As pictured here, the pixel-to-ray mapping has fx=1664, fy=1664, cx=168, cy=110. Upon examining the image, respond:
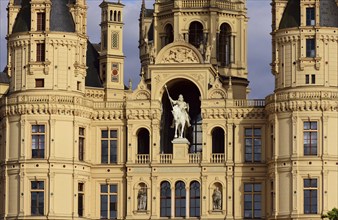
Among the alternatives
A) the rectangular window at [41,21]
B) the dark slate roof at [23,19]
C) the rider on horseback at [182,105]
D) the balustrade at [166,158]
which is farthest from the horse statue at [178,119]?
the dark slate roof at [23,19]

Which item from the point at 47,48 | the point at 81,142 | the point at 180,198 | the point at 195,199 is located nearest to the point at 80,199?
the point at 81,142

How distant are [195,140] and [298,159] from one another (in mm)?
11167

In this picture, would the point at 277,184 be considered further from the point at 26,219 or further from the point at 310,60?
the point at 26,219

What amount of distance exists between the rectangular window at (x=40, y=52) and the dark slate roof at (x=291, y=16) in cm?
1726

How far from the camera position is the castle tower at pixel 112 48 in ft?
424

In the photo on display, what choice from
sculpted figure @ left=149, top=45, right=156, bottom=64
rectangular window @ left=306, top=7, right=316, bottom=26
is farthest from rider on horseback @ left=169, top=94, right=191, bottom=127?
rectangular window @ left=306, top=7, right=316, bottom=26

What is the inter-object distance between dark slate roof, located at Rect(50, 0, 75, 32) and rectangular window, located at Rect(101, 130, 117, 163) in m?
8.21

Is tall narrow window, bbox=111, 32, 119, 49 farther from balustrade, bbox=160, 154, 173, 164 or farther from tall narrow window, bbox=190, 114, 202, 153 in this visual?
balustrade, bbox=160, 154, 173, 164

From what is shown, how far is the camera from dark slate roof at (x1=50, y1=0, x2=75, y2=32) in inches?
4771

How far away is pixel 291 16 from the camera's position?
118875 millimetres

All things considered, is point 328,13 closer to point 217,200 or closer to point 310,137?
point 310,137

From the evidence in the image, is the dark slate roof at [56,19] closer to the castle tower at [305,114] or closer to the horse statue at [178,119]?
the horse statue at [178,119]

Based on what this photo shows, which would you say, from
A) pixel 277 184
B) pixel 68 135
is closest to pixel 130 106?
pixel 68 135

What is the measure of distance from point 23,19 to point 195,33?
15.0 m
